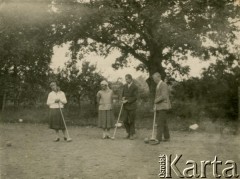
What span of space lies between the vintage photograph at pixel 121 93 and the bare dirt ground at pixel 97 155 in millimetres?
22

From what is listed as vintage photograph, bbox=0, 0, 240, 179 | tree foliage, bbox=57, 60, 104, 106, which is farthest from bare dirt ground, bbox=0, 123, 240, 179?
tree foliage, bbox=57, 60, 104, 106

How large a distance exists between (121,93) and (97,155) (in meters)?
13.7

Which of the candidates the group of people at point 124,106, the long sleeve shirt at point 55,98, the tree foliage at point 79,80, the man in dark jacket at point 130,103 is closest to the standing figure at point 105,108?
the group of people at point 124,106

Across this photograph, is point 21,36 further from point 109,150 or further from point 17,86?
point 109,150

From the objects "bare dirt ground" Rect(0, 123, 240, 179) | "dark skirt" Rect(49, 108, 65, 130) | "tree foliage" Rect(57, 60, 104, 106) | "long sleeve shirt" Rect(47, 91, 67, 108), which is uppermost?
"tree foliage" Rect(57, 60, 104, 106)

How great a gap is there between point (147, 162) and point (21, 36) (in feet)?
48.3

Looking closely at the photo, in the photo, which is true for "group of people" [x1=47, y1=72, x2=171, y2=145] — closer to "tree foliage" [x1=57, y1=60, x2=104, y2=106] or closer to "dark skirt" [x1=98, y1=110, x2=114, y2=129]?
"dark skirt" [x1=98, y1=110, x2=114, y2=129]

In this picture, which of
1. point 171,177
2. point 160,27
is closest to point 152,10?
point 160,27

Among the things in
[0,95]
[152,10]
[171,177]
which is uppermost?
[152,10]

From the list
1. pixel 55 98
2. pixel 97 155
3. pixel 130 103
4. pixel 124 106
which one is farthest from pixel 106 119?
pixel 97 155

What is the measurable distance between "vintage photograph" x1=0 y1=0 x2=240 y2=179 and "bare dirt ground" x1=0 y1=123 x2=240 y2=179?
2 cm

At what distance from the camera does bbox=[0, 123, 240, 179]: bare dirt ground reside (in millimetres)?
8141

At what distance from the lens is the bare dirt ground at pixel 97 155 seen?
8141 millimetres

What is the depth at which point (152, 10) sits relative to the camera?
811 inches
